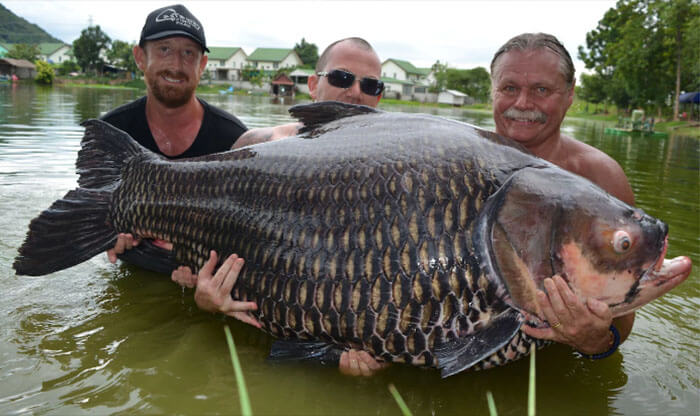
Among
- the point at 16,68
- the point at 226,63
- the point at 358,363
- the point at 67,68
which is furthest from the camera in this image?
the point at 226,63

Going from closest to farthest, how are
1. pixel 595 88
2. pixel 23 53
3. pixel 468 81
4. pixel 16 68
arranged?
pixel 595 88 → pixel 16 68 → pixel 23 53 → pixel 468 81

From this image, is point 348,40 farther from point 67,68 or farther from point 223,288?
point 67,68

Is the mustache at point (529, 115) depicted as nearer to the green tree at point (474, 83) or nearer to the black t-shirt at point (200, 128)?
the black t-shirt at point (200, 128)

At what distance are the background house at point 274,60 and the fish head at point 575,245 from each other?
9637 centimetres

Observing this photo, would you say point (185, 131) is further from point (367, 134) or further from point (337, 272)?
point (337, 272)

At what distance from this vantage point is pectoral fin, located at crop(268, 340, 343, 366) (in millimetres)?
2707

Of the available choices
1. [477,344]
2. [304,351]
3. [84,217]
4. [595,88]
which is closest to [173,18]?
[84,217]

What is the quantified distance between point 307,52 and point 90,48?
40.9 metres

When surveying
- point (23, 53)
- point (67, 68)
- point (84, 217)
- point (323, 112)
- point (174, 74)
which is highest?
point (23, 53)

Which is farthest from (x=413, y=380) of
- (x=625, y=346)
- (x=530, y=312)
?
(x=625, y=346)

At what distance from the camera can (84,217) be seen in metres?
3.37

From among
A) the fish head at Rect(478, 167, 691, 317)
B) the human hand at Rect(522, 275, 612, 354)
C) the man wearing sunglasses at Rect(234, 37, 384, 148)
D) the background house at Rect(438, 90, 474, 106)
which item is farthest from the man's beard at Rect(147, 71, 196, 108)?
the background house at Rect(438, 90, 474, 106)

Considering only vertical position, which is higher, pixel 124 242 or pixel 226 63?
pixel 226 63

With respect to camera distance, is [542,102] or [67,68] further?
[67,68]
